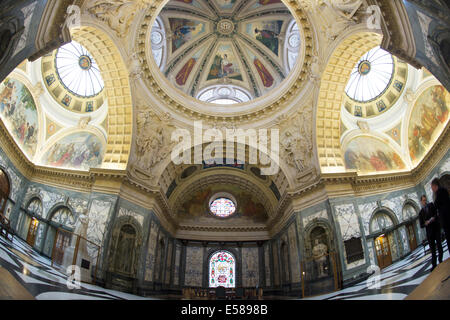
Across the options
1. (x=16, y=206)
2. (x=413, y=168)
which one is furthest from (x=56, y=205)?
(x=413, y=168)

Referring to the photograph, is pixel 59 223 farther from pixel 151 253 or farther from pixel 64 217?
pixel 151 253

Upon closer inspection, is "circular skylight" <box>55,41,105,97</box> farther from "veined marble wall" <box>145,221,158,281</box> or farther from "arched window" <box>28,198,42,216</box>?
"veined marble wall" <box>145,221,158,281</box>

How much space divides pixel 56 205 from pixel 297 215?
48.2ft

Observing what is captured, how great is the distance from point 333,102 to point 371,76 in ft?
15.8

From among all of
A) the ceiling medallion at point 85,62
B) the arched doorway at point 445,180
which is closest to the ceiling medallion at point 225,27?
the ceiling medallion at point 85,62

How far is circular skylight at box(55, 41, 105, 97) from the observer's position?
67.5 feet

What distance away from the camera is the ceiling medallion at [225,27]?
81.4 ft

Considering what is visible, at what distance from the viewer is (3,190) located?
669 inches

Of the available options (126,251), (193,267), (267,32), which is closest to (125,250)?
(126,251)

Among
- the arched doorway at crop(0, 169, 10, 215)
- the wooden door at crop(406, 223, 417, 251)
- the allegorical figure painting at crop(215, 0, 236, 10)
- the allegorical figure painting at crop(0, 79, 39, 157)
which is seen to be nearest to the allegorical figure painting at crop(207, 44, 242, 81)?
the allegorical figure painting at crop(215, 0, 236, 10)

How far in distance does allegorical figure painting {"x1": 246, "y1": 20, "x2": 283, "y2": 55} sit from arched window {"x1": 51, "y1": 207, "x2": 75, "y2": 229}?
60.8 ft

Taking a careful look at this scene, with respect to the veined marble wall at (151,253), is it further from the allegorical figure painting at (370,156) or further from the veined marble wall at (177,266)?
the allegorical figure painting at (370,156)

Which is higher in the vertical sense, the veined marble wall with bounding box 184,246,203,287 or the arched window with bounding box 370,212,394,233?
the arched window with bounding box 370,212,394,233

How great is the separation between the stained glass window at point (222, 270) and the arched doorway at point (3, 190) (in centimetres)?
1538
